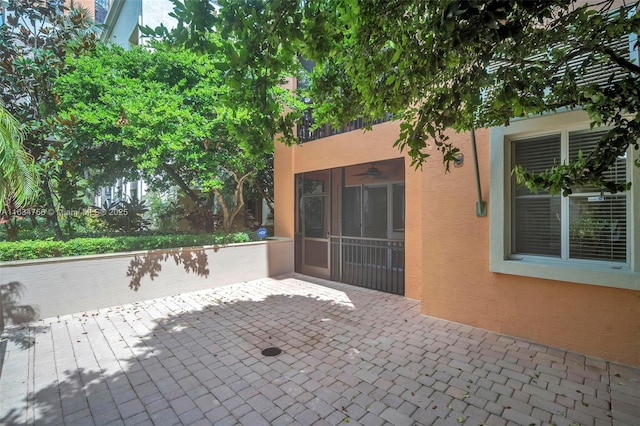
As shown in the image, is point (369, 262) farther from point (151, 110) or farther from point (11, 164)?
point (11, 164)

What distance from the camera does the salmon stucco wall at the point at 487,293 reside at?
11.5ft

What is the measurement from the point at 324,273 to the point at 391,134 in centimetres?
409

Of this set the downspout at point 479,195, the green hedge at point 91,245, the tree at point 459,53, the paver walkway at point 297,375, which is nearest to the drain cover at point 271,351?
the paver walkway at point 297,375

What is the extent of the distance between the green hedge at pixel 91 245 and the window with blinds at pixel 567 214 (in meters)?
6.59

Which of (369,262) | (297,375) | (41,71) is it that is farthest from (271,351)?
(41,71)

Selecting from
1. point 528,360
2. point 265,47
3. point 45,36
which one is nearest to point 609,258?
point 528,360

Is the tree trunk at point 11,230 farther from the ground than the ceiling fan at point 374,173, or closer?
closer

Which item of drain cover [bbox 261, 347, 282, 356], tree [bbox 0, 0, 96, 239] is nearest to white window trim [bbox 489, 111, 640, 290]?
drain cover [bbox 261, 347, 282, 356]

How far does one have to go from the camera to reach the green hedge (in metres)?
5.05

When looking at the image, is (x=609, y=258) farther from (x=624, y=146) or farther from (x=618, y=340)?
(x=624, y=146)

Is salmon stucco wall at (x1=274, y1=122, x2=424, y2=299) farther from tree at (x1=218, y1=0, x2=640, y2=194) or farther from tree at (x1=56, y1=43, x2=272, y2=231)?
tree at (x1=218, y1=0, x2=640, y2=194)

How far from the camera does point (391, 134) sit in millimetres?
6332

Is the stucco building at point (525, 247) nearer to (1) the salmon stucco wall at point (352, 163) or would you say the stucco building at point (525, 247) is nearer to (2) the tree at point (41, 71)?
(1) the salmon stucco wall at point (352, 163)

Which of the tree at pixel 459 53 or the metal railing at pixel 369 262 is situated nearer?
the tree at pixel 459 53
